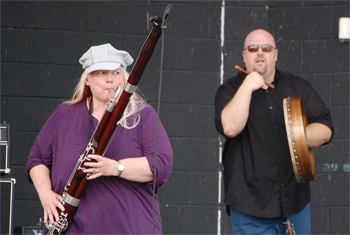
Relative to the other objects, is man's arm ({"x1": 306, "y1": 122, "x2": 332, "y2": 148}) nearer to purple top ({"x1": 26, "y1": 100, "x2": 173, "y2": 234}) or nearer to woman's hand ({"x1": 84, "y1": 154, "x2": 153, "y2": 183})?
purple top ({"x1": 26, "y1": 100, "x2": 173, "y2": 234})

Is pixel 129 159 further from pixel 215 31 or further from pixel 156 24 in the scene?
pixel 215 31

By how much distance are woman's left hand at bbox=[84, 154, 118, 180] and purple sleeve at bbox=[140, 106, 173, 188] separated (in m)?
0.20

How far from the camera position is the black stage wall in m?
5.75

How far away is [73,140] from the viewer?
3.65m

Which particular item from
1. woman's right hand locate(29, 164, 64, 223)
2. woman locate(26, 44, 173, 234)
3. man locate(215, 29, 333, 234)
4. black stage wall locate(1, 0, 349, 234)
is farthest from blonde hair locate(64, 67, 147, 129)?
black stage wall locate(1, 0, 349, 234)

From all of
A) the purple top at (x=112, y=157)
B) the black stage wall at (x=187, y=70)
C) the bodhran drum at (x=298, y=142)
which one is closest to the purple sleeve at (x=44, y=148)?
the purple top at (x=112, y=157)

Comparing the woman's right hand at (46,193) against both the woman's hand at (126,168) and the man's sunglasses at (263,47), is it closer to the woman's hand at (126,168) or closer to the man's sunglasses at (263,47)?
the woman's hand at (126,168)

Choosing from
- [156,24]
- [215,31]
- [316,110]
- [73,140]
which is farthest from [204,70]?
[156,24]

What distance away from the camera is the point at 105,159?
3.48m

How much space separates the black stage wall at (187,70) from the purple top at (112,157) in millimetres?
2057

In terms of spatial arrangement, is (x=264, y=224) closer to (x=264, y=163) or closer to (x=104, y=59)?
(x=264, y=163)

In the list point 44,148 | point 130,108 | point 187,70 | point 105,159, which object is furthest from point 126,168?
point 187,70

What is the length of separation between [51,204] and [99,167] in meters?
0.30

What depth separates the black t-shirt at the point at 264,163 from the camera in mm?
4246
